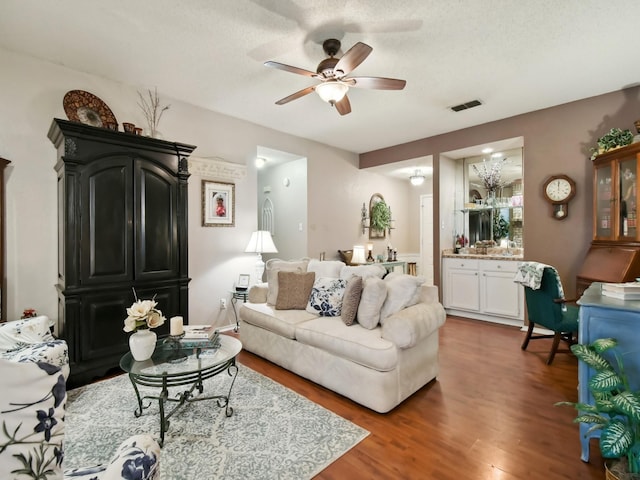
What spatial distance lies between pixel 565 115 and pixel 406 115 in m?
1.88

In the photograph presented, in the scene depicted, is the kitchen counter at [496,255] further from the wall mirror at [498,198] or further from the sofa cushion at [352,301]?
the sofa cushion at [352,301]

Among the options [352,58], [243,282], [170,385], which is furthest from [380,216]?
[170,385]

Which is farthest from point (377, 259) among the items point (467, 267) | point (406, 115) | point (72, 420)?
point (72, 420)

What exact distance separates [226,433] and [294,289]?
1490mm

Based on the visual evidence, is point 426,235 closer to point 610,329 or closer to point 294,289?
point 294,289

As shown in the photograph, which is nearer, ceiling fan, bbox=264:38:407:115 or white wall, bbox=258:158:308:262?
ceiling fan, bbox=264:38:407:115

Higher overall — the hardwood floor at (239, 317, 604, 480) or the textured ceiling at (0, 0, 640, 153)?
the textured ceiling at (0, 0, 640, 153)

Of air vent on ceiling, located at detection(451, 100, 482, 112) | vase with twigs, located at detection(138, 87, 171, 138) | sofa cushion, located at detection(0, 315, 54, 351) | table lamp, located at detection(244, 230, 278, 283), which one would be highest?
air vent on ceiling, located at detection(451, 100, 482, 112)

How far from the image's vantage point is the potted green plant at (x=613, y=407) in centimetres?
133

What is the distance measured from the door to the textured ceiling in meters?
3.57

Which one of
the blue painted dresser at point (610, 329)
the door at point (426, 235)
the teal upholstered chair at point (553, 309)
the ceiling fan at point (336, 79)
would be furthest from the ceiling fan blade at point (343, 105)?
the door at point (426, 235)

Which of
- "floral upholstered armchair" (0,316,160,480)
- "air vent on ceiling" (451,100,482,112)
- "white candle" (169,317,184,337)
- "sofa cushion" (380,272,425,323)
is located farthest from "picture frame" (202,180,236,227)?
"floral upholstered armchair" (0,316,160,480)

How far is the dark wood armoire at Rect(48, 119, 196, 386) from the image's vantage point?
8.50 feet

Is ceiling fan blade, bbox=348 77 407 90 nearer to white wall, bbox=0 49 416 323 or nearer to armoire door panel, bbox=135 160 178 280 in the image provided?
armoire door panel, bbox=135 160 178 280
